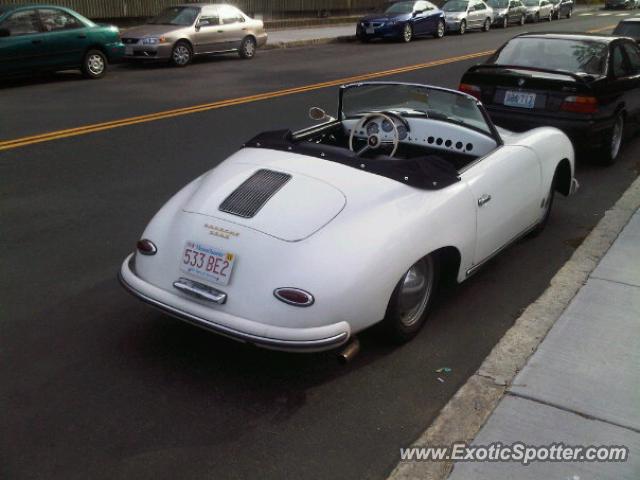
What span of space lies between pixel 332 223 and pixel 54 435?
1712 millimetres

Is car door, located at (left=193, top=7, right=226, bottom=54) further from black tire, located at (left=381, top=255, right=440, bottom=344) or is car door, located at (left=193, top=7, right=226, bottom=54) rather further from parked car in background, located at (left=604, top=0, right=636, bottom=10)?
parked car in background, located at (left=604, top=0, right=636, bottom=10)

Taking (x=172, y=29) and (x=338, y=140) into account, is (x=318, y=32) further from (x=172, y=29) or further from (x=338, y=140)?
(x=338, y=140)

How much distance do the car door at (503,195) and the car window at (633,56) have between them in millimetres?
4214

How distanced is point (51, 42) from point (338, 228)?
1166cm

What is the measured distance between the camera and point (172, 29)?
1670cm

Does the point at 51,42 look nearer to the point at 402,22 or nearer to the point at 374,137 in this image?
the point at 374,137

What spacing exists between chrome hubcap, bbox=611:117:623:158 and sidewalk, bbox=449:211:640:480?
396cm

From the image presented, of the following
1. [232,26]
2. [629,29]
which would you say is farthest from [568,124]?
[232,26]

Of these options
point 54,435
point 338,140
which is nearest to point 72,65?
point 338,140

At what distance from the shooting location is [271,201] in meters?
3.86

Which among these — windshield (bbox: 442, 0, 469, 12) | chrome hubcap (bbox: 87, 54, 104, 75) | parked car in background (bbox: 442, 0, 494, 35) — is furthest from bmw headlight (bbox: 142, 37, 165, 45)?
windshield (bbox: 442, 0, 469, 12)

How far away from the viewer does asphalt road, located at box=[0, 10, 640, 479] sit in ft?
10.4

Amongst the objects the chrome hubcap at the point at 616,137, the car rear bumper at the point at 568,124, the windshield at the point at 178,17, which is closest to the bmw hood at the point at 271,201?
the car rear bumper at the point at 568,124

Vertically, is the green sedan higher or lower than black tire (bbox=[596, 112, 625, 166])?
higher
